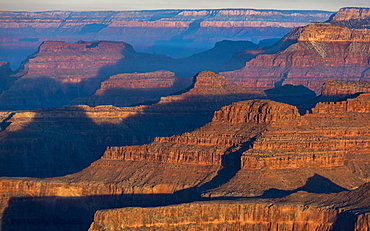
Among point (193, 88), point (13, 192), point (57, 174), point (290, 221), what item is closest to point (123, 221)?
point (290, 221)

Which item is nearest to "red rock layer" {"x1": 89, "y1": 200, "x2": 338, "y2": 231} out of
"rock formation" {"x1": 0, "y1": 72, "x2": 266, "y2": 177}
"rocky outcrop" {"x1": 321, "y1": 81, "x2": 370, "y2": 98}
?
"rock formation" {"x1": 0, "y1": 72, "x2": 266, "y2": 177}

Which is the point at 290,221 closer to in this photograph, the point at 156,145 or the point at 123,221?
the point at 123,221

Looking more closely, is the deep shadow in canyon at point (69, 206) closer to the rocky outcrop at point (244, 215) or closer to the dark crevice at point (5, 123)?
A: the rocky outcrop at point (244, 215)

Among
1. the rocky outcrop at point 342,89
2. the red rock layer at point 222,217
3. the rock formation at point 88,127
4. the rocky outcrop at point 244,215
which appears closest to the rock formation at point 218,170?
the rocky outcrop at point 244,215

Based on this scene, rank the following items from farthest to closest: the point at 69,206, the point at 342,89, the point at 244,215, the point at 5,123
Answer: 1. the point at 5,123
2. the point at 342,89
3. the point at 69,206
4. the point at 244,215

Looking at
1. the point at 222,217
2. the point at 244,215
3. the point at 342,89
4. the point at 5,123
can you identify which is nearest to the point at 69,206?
the point at 222,217

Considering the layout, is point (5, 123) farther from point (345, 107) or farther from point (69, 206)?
point (69, 206)

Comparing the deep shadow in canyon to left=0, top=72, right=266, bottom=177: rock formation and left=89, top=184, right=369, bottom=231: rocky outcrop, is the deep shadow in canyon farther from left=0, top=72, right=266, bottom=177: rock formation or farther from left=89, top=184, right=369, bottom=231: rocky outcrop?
left=0, top=72, right=266, bottom=177: rock formation

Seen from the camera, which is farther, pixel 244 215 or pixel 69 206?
pixel 69 206
